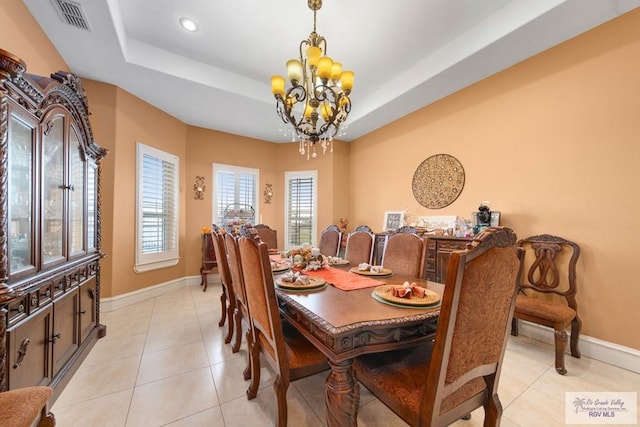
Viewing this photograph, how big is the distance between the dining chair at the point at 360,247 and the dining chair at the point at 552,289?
133 cm

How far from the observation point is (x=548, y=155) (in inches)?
98.3

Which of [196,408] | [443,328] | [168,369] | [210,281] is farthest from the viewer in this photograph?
[210,281]

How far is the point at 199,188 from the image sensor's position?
4617mm

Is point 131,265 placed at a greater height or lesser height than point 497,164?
lesser

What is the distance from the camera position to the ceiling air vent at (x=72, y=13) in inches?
79.4

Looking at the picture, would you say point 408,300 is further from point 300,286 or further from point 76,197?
point 76,197

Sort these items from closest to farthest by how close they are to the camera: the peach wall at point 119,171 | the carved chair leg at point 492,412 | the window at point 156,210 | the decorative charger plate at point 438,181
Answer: the carved chair leg at point 492,412 < the peach wall at point 119,171 < the decorative charger plate at point 438,181 < the window at point 156,210

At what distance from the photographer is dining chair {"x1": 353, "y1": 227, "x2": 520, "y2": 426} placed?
0.88 meters

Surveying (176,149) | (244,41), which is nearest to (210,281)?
(176,149)

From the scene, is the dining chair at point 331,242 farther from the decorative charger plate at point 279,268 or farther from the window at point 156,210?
the window at point 156,210

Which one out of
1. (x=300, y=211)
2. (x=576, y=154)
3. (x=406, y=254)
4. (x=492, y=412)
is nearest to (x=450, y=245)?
(x=406, y=254)

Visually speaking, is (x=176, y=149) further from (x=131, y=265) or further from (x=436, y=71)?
(x=436, y=71)

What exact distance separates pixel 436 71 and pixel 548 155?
4.96 ft

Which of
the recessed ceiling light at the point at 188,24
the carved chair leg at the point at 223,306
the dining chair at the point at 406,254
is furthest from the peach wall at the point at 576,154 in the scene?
the recessed ceiling light at the point at 188,24
